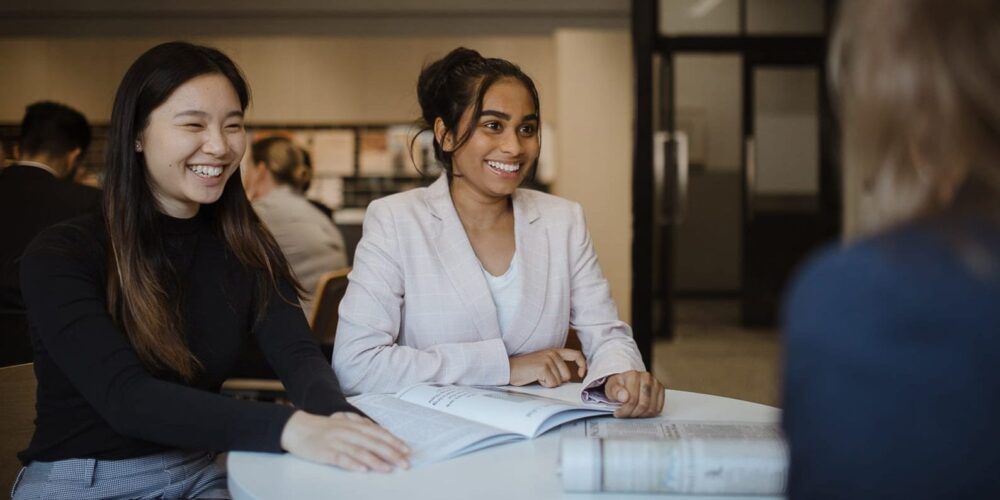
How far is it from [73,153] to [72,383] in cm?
253

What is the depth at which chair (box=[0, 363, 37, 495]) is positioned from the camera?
1.69 metres

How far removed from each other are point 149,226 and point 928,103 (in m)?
1.34

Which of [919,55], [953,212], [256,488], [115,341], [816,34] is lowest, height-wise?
[256,488]

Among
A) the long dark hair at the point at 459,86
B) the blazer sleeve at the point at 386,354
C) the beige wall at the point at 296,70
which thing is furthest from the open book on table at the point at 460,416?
the beige wall at the point at 296,70

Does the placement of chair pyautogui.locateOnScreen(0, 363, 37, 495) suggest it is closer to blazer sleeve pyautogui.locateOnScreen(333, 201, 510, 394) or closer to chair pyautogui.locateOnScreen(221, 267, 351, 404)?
blazer sleeve pyautogui.locateOnScreen(333, 201, 510, 394)

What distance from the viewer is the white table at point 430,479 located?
3.61 ft

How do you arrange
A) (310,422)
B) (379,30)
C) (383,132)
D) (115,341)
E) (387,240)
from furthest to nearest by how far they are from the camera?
(383,132), (379,30), (387,240), (115,341), (310,422)

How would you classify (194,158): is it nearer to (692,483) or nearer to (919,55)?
(692,483)

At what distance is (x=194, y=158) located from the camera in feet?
5.41

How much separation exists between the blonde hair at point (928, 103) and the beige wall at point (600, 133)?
18.8ft

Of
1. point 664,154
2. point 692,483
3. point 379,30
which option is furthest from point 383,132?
point 692,483

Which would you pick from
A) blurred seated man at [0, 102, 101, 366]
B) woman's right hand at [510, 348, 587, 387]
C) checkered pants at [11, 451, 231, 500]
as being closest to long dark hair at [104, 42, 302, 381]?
checkered pants at [11, 451, 231, 500]

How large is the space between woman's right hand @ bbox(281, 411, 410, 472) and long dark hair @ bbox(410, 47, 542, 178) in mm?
960

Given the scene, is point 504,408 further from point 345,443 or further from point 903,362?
point 903,362
